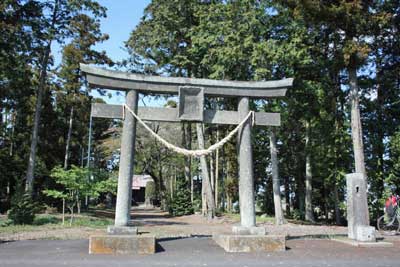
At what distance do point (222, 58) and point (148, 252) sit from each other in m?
11.3

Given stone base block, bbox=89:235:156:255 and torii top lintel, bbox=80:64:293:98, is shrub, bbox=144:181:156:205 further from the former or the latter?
stone base block, bbox=89:235:156:255

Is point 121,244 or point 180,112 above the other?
Result: point 180,112

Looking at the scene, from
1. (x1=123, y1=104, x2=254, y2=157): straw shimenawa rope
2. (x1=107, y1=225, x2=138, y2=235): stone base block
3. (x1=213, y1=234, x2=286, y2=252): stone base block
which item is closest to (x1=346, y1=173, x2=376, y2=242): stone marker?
(x1=213, y1=234, x2=286, y2=252): stone base block

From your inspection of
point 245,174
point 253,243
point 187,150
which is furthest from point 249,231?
point 187,150

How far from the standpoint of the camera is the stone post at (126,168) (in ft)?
25.1

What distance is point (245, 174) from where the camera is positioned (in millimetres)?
8289

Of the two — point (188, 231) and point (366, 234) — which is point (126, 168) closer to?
point (366, 234)

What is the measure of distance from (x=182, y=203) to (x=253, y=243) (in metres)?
16.1

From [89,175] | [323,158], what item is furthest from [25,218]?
[323,158]

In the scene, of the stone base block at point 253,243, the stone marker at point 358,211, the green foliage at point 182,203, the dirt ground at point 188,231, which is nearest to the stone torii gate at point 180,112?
the stone base block at point 253,243

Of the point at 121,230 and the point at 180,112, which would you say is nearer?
the point at 121,230

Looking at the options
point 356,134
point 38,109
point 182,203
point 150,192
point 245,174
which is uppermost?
point 38,109

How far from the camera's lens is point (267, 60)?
51.9 ft

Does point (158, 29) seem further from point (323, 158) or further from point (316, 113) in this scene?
point (323, 158)
